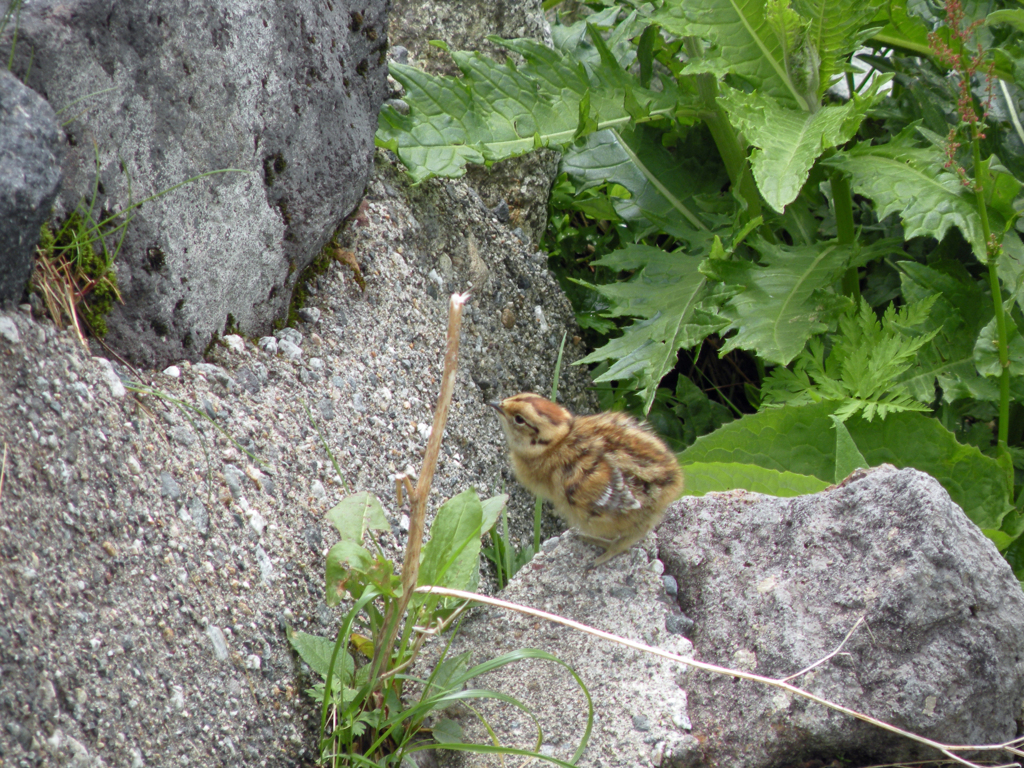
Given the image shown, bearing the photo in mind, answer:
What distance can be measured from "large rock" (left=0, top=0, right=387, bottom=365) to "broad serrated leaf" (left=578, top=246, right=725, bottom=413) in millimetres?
1428

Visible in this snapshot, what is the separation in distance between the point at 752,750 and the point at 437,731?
3.21 feet

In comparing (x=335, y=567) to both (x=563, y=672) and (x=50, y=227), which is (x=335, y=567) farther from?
(x=50, y=227)

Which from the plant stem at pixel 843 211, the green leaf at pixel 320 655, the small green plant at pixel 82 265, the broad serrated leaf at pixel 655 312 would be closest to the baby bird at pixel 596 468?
the broad serrated leaf at pixel 655 312

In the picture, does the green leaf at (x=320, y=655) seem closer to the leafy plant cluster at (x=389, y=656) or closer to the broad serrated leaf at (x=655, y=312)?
the leafy plant cluster at (x=389, y=656)

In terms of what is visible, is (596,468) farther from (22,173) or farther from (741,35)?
(741,35)

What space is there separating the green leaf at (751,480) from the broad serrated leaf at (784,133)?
1.08 metres

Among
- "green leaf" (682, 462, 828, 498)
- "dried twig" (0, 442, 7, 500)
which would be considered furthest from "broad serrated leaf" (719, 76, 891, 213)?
"dried twig" (0, 442, 7, 500)

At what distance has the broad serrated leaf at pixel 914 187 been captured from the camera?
3951 mm

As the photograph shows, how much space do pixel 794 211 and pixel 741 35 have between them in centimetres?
108

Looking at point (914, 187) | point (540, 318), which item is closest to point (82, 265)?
point (540, 318)

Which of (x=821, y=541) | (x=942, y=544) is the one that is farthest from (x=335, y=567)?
(x=942, y=544)

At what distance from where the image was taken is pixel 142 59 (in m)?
2.97

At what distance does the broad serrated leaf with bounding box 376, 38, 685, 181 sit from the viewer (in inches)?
165

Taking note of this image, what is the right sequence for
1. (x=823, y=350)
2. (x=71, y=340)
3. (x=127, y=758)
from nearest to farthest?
(x=127, y=758) < (x=71, y=340) < (x=823, y=350)
